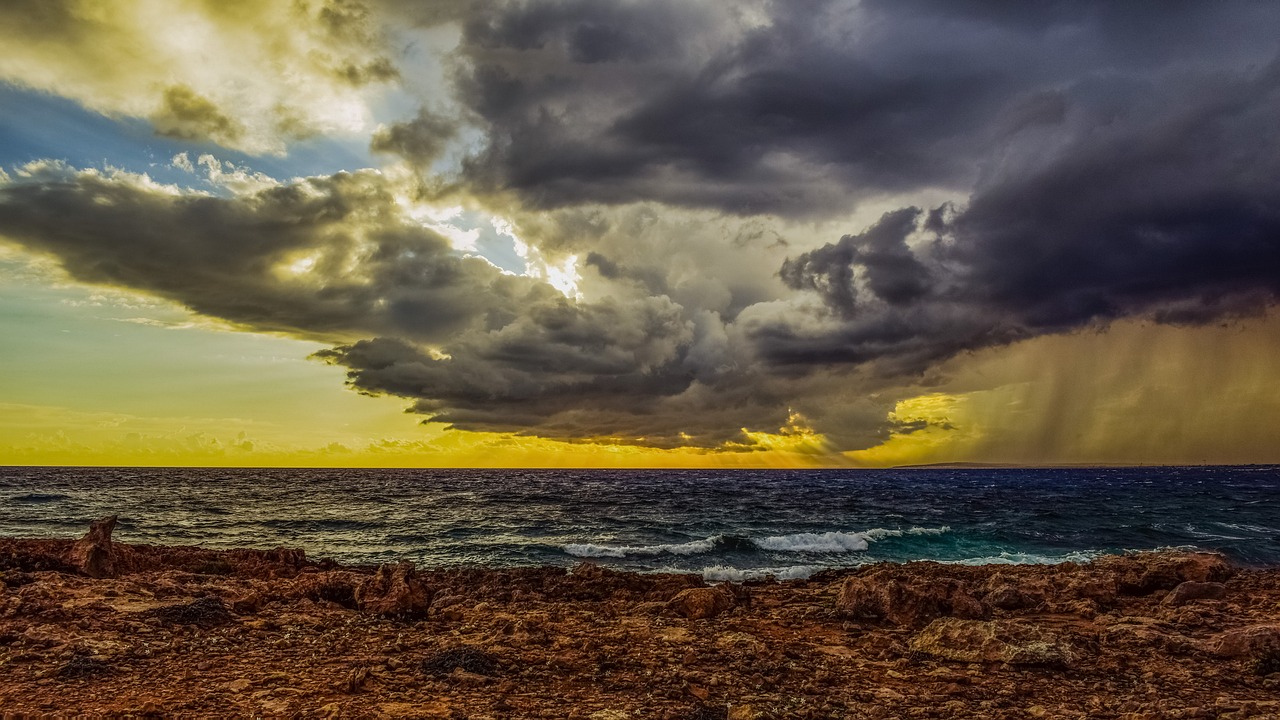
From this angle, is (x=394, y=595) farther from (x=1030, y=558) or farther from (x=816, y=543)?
(x=1030, y=558)

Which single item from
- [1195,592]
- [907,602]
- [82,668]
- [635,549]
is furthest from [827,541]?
[82,668]

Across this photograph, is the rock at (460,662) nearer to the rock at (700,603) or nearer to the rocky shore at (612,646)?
the rocky shore at (612,646)

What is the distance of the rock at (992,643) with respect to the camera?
27.9ft

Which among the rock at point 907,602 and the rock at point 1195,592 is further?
the rock at point 1195,592

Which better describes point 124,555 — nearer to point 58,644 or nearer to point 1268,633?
point 58,644

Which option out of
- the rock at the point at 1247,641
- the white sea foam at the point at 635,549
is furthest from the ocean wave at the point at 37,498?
the rock at the point at 1247,641

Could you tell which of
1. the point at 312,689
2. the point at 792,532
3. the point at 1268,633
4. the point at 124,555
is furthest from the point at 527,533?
the point at 1268,633

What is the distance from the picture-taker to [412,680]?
25.2ft

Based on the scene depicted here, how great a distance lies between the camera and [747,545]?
27.8m

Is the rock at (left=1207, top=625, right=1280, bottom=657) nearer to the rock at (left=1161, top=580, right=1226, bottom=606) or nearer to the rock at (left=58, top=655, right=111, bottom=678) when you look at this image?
the rock at (left=1161, top=580, right=1226, bottom=606)

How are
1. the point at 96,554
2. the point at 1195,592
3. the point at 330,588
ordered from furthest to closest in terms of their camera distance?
the point at 96,554, the point at 1195,592, the point at 330,588

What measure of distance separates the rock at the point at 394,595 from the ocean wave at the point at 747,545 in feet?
46.3

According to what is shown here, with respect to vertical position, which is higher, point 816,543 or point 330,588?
point 330,588

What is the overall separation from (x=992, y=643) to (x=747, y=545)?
1945 cm
